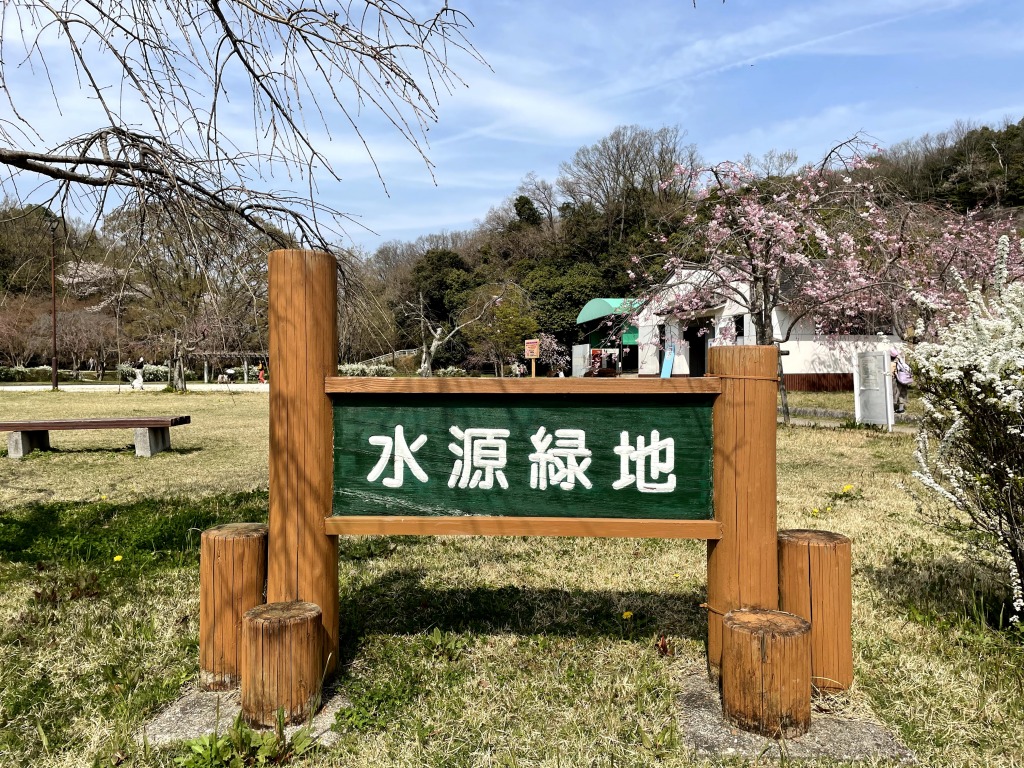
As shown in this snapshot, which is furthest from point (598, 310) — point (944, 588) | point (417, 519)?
point (417, 519)

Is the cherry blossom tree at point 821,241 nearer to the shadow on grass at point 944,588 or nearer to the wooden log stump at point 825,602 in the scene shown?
the shadow on grass at point 944,588

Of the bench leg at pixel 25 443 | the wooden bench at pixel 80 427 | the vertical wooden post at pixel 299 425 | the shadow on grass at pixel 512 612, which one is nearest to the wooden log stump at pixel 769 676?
the shadow on grass at pixel 512 612

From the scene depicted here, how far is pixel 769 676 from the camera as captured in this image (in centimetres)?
232

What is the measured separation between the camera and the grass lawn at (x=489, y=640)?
7.89 feet

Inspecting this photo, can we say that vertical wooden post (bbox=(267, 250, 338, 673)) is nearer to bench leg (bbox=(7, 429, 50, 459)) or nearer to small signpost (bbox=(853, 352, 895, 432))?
bench leg (bbox=(7, 429, 50, 459))

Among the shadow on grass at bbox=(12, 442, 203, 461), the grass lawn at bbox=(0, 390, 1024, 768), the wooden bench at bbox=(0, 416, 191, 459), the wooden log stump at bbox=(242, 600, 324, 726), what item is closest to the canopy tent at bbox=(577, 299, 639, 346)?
the shadow on grass at bbox=(12, 442, 203, 461)

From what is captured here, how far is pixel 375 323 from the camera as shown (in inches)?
140

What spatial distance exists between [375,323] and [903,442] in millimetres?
9057

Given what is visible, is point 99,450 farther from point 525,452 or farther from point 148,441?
point 525,452

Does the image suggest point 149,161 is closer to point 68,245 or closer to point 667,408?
point 68,245

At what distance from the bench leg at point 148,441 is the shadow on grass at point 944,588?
8915 mm

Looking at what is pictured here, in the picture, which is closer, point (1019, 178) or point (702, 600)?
point (702, 600)

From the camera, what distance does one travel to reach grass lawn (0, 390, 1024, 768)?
2406mm

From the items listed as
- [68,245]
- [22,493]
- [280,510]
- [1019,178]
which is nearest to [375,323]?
[280,510]
